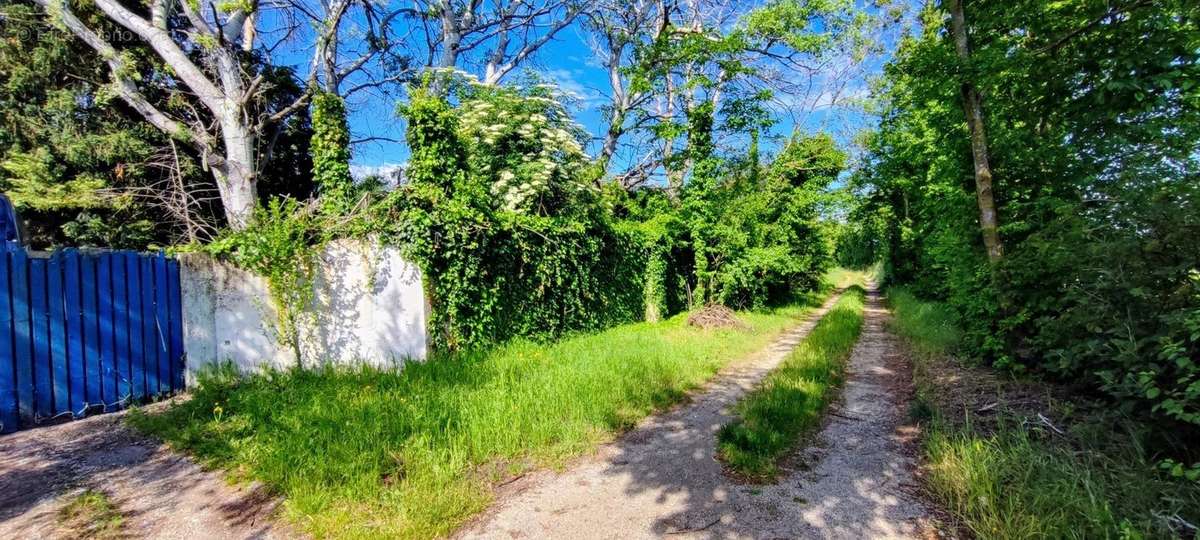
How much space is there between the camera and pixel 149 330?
5688 millimetres

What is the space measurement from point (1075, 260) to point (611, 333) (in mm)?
6863

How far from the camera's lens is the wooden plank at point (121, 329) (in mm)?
5348

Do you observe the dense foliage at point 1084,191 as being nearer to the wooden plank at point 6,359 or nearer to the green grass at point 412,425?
the green grass at point 412,425

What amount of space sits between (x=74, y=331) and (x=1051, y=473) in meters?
8.99

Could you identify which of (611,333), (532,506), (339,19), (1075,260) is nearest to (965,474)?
(1075,260)

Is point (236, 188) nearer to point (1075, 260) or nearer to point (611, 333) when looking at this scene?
point (611, 333)

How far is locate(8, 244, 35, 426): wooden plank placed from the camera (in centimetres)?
459

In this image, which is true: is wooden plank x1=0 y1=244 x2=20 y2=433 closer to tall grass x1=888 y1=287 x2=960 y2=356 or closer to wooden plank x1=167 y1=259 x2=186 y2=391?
wooden plank x1=167 y1=259 x2=186 y2=391

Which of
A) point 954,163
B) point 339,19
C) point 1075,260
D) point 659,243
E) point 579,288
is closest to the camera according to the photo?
point 1075,260

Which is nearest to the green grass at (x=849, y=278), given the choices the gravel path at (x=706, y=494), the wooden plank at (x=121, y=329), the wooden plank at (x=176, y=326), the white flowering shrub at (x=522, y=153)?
the white flowering shrub at (x=522, y=153)

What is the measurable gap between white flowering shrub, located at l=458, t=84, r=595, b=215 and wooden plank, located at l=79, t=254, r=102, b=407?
5.46m

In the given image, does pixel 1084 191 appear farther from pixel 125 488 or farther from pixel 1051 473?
pixel 125 488

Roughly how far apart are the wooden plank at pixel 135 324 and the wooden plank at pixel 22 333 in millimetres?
803

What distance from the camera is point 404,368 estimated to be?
234 inches
